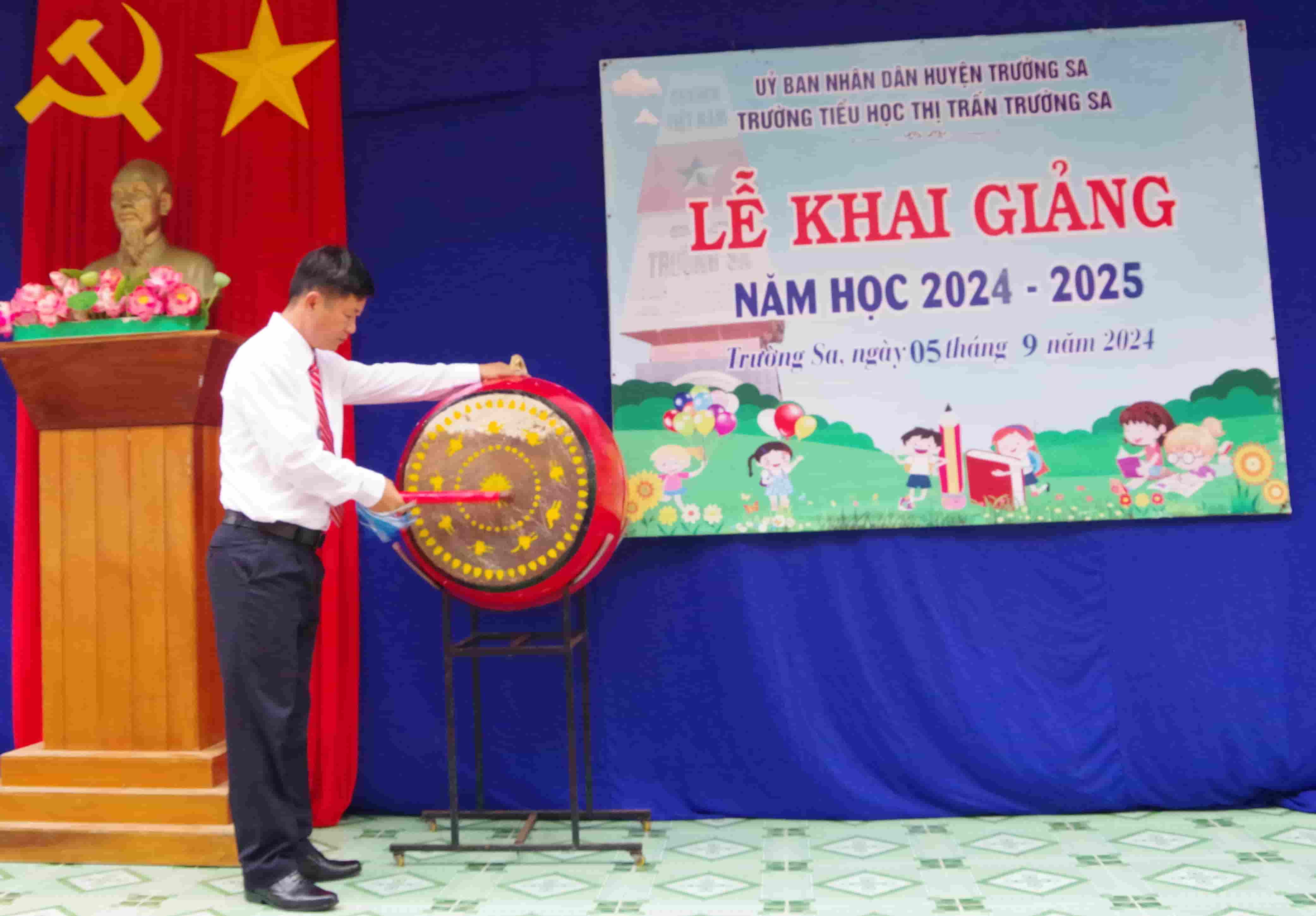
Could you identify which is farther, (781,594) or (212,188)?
(212,188)

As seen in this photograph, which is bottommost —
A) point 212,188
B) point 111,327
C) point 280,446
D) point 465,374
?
point 280,446

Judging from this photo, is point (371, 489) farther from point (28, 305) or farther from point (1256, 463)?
point (1256, 463)

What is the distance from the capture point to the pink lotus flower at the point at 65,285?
305 centimetres

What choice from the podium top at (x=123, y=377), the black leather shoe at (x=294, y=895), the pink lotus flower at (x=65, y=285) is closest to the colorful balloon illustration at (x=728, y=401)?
the podium top at (x=123, y=377)

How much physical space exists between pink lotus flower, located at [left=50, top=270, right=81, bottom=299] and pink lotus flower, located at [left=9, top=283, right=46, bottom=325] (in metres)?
0.04

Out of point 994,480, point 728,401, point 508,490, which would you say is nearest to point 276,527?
point 508,490

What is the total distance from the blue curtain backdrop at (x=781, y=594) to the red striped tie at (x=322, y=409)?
0.64 m

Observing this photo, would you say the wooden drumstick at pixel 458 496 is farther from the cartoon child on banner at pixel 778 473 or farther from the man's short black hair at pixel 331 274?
the cartoon child on banner at pixel 778 473

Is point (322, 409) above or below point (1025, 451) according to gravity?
above

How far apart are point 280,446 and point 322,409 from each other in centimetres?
23

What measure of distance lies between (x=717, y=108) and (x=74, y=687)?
97.1 inches

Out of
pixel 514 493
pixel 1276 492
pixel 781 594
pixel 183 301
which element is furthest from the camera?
pixel 781 594

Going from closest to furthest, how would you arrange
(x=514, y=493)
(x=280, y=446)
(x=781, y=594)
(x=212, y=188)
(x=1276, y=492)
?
(x=280, y=446)
(x=514, y=493)
(x=1276, y=492)
(x=781, y=594)
(x=212, y=188)

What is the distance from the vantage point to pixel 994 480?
3.20 m
